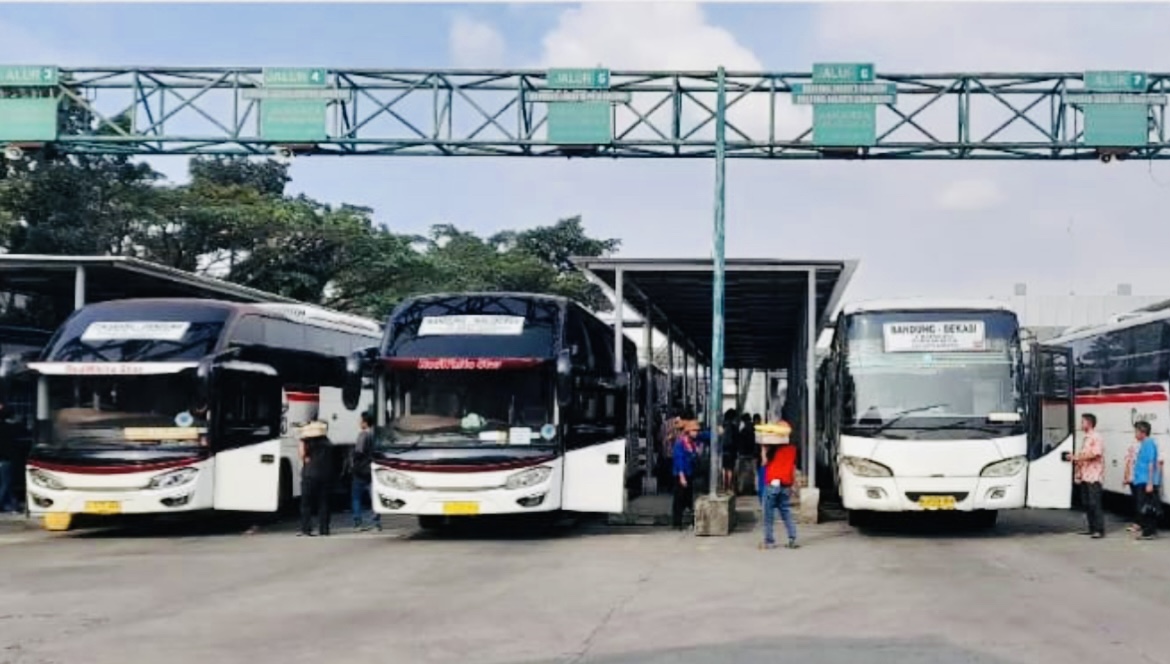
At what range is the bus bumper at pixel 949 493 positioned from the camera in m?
16.5

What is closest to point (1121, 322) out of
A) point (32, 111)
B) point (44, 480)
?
point (44, 480)

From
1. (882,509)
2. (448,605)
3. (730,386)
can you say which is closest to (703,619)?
(448,605)

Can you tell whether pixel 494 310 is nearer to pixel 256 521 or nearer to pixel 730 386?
pixel 256 521

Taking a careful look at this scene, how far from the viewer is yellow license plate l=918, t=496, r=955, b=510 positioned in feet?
54.2

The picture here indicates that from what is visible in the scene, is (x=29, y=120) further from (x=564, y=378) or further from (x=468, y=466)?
(x=564, y=378)

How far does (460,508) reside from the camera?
16312 millimetres

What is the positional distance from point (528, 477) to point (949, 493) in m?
5.34

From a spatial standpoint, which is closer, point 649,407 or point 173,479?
point 173,479

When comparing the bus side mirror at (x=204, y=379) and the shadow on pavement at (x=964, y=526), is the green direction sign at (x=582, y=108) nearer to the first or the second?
the shadow on pavement at (x=964, y=526)

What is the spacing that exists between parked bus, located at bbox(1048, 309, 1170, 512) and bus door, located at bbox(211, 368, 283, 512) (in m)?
11.2

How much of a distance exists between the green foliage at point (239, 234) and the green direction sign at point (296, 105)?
37.5ft

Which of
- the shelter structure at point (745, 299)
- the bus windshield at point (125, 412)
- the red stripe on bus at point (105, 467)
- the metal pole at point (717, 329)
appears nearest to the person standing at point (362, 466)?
the bus windshield at point (125, 412)

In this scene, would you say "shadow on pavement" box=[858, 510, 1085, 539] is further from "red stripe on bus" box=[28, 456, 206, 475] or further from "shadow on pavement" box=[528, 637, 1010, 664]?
"red stripe on bus" box=[28, 456, 206, 475]

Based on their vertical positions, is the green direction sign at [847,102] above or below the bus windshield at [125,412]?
above
